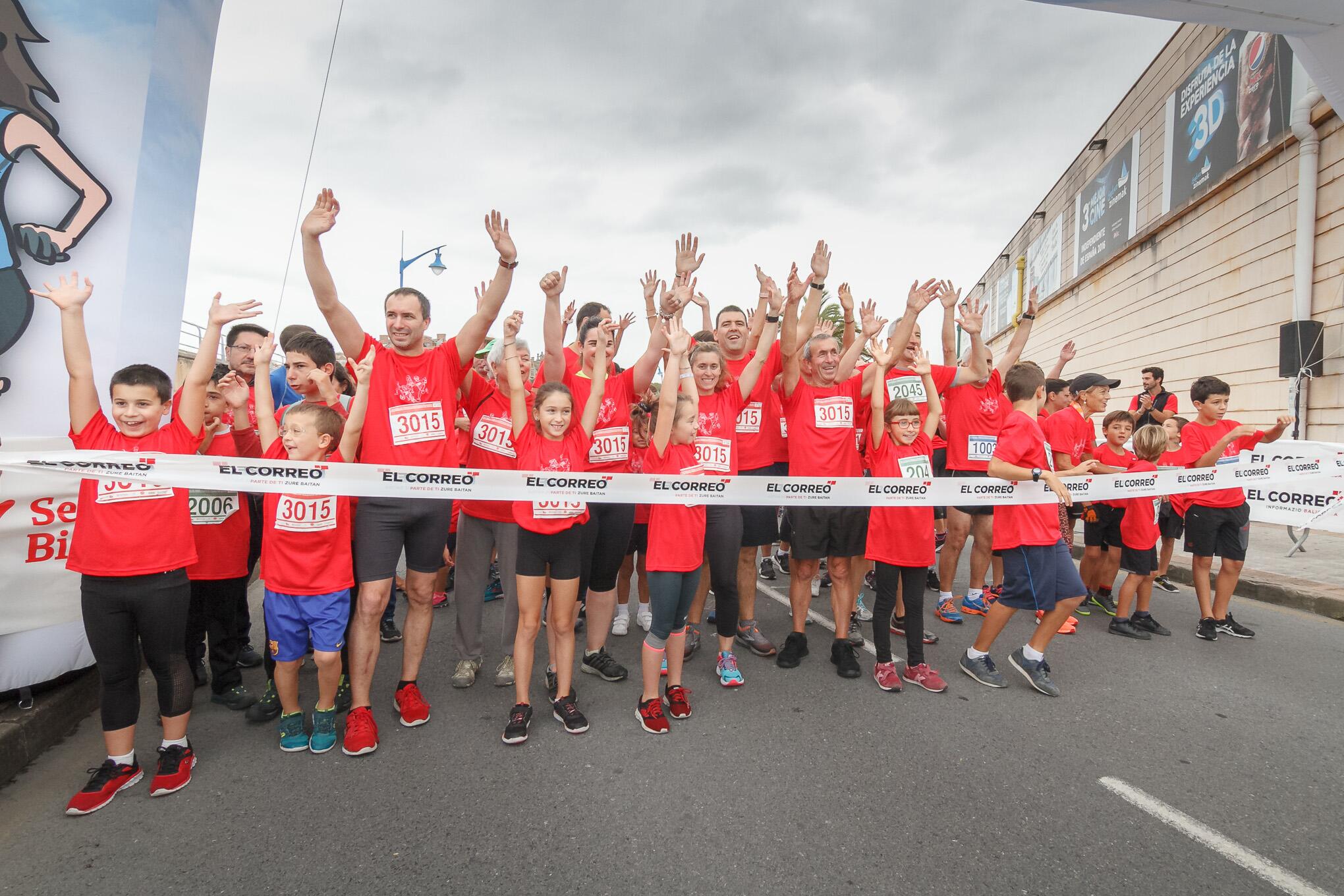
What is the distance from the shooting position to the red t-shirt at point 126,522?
2.73 meters

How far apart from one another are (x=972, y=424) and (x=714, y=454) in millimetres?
2895

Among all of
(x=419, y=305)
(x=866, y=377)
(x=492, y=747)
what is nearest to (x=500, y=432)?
(x=419, y=305)

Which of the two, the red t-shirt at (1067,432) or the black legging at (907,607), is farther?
the red t-shirt at (1067,432)

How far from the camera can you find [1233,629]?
5.07m

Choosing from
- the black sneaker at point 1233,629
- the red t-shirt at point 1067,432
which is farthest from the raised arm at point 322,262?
the black sneaker at point 1233,629

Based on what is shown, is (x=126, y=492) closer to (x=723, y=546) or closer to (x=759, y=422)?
(x=723, y=546)

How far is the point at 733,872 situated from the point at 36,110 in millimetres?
4929

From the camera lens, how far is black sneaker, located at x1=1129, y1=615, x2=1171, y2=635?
5172mm

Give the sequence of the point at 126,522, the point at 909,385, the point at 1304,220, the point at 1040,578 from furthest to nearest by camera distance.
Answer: the point at 1304,220 → the point at 909,385 → the point at 1040,578 → the point at 126,522

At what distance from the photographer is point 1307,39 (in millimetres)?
2998

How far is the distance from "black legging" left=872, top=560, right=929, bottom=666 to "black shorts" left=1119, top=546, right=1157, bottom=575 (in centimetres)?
239

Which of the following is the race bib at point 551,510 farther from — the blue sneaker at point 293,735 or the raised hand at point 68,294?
the raised hand at point 68,294

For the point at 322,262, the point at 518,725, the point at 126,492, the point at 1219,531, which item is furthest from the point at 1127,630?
the point at 126,492

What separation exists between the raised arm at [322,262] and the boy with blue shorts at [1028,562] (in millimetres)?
3947
